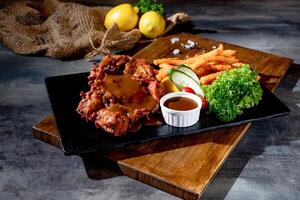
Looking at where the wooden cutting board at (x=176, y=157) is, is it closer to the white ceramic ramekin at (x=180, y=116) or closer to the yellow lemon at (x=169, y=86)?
the white ceramic ramekin at (x=180, y=116)

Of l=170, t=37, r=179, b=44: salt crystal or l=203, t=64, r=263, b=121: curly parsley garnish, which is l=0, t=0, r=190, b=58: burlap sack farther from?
l=203, t=64, r=263, b=121: curly parsley garnish

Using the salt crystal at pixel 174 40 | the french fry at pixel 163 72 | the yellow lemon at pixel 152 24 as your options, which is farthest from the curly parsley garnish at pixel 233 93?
the yellow lemon at pixel 152 24

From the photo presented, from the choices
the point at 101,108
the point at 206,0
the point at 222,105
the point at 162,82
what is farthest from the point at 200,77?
the point at 206,0

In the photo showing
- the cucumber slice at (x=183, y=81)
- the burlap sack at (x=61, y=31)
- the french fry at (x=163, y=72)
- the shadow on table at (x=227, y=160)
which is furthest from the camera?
the burlap sack at (x=61, y=31)

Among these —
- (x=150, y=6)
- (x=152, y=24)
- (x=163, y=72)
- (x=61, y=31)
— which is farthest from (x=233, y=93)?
(x=61, y=31)

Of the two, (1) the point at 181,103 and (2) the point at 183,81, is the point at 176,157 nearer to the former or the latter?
(1) the point at 181,103

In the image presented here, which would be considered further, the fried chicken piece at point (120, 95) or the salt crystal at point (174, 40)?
the salt crystal at point (174, 40)

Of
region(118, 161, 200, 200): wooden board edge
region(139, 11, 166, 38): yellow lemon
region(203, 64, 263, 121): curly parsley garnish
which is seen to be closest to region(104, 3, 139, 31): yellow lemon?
A: region(139, 11, 166, 38): yellow lemon
